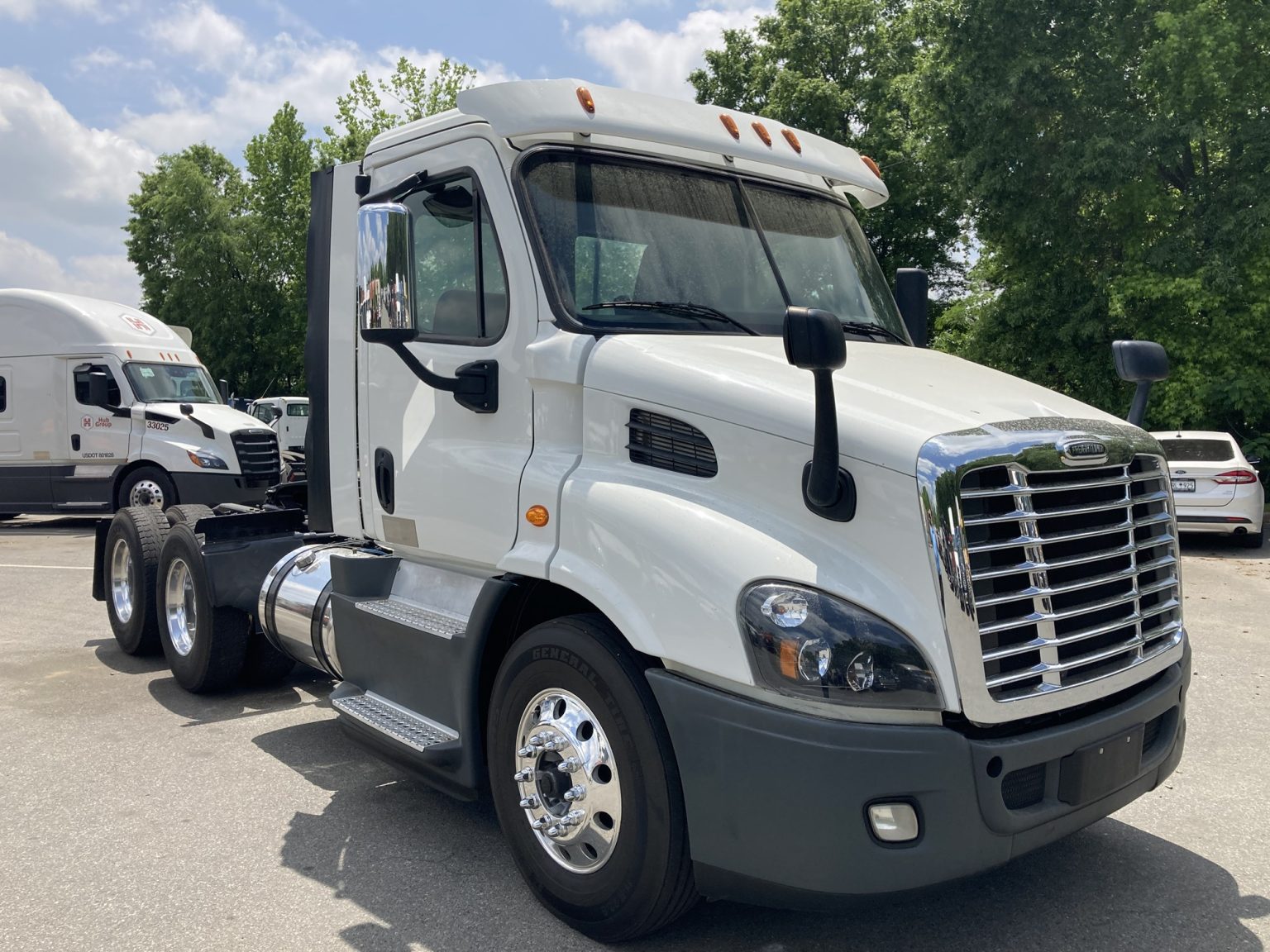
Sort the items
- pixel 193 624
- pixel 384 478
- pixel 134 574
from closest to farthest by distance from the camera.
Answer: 1. pixel 384 478
2. pixel 193 624
3. pixel 134 574

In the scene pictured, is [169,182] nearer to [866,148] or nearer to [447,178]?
[866,148]

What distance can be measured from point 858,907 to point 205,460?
1373 centimetres

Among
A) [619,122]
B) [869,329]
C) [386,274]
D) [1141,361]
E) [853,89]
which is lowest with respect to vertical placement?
[1141,361]

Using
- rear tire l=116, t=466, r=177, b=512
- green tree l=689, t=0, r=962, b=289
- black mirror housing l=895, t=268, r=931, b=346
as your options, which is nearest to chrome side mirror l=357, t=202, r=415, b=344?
black mirror housing l=895, t=268, r=931, b=346

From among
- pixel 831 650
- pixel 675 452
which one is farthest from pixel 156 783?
pixel 831 650

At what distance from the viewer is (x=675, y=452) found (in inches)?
137

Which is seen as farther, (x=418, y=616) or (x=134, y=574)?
(x=134, y=574)

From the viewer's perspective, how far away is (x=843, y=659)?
291 cm

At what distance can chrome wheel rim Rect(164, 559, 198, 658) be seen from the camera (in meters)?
6.74

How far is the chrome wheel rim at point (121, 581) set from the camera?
24.7 ft

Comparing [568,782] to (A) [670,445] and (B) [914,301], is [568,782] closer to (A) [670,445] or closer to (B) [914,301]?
(A) [670,445]

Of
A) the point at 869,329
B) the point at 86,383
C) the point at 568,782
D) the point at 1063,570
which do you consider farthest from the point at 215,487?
the point at 1063,570

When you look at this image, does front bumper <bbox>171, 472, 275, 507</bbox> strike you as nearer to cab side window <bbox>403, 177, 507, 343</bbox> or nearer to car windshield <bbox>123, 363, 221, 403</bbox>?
car windshield <bbox>123, 363, 221, 403</bbox>

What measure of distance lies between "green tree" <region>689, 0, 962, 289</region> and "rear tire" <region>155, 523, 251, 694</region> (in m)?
26.4
